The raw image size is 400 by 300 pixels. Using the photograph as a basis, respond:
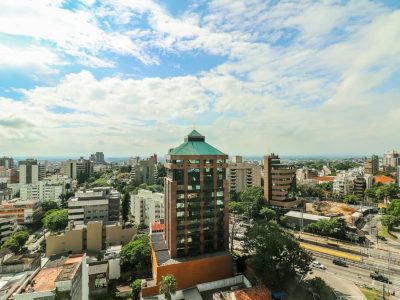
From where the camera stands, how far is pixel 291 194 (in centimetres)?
12119

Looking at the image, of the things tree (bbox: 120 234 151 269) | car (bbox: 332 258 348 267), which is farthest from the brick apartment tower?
car (bbox: 332 258 348 267)

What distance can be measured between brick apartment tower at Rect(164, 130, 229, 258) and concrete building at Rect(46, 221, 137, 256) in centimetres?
2689

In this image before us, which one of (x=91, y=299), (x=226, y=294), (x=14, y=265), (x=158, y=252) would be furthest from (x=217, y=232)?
(x=14, y=265)

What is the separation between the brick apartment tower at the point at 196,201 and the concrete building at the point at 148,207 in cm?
3760

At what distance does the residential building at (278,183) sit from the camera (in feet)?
378

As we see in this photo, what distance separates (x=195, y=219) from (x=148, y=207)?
4850 centimetres

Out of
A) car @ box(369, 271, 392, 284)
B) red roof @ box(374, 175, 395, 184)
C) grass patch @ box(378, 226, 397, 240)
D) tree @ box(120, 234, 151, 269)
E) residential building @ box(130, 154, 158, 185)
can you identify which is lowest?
car @ box(369, 271, 392, 284)

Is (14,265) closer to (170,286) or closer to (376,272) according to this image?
(170,286)

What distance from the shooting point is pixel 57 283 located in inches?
1276

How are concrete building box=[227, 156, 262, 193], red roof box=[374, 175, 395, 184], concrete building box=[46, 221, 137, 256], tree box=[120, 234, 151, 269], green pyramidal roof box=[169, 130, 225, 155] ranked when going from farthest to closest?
red roof box=[374, 175, 395, 184]
concrete building box=[227, 156, 262, 193]
concrete building box=[46, 221, 137, 256]
tree box=[120, 234, 151, 269]
green pyramidal roof box=[169, 130, 225, 155]

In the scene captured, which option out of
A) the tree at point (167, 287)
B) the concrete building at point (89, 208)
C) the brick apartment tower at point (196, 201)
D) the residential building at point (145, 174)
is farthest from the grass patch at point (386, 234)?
the residential building at point (145, 174)

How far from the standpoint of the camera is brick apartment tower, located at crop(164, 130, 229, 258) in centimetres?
5916

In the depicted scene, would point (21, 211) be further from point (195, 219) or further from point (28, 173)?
point (28, 173)

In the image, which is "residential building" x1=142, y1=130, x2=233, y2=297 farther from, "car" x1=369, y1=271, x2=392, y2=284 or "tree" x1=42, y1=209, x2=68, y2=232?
"tree" x1=42, y1=209, x2=68, y2=232
